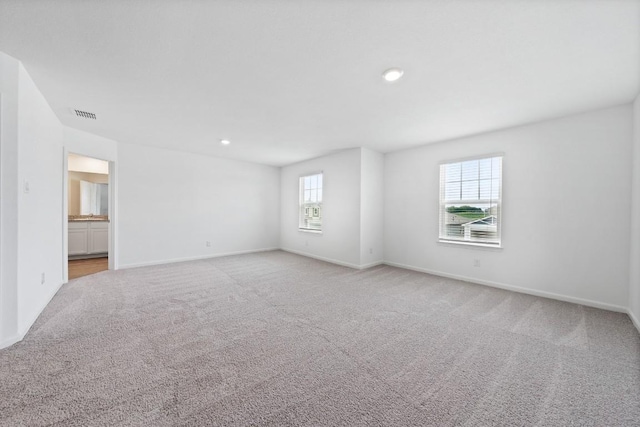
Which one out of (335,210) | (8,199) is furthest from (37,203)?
(335,210)

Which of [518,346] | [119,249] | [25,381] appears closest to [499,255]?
[518,346]

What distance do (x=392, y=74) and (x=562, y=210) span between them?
9.81 ft

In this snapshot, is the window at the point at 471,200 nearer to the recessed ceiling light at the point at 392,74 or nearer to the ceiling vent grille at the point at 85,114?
the recessed ceiling light at the point at 392,74

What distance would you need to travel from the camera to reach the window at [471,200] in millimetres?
3752

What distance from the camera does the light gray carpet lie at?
1380mm

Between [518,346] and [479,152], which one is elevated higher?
[479,152]

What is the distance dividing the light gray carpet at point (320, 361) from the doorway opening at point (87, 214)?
9.99ft

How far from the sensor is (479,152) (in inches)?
152

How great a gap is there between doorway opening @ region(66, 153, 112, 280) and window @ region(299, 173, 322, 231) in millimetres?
4271

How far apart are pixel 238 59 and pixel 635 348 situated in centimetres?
424

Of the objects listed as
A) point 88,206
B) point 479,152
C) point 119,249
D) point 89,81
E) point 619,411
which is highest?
point 89,81

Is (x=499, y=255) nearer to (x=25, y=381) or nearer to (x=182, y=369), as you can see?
(x=182, y=369)

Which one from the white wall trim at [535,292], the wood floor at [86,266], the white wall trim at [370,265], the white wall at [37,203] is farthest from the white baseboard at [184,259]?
the white wall trim at [535,292]

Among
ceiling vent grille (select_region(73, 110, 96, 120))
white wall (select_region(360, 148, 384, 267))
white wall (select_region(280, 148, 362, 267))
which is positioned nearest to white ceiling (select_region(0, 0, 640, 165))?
ceiling vent grille (select_region(73, 110, 96, 120))
